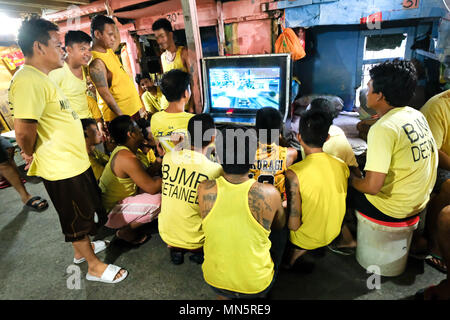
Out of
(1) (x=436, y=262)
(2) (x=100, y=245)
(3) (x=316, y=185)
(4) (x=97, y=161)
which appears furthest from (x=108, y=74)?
(1) (x=436, y=262)

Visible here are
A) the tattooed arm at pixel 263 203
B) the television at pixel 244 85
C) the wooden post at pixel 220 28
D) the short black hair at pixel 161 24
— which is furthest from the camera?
the wooden post at pixel 220 28

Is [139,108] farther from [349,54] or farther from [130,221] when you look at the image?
[349,54]

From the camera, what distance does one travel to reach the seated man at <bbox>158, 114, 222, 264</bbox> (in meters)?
1.93

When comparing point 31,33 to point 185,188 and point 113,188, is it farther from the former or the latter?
point 185,188

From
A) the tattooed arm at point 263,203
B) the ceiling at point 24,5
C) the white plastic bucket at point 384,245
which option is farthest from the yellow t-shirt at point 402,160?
the ceiling at point 24,5

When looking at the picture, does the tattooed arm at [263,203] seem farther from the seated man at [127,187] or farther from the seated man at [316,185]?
the seated man at [127,187]

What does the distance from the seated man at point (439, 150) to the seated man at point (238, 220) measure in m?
1.62

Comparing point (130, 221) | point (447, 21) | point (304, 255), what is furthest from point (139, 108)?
point (447, 21)

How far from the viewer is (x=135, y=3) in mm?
5398

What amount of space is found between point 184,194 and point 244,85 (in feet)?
7.89

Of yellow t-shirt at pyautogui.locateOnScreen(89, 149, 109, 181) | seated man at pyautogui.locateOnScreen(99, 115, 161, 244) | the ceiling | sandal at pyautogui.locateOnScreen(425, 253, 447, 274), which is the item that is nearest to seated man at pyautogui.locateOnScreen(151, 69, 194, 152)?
seated man at pyautogui.locateOnScreen(99, 115, 161, 244)

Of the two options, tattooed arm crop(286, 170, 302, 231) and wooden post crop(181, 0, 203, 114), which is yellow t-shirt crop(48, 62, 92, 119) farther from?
tattooed arm crop(286, 170, 302, 231)

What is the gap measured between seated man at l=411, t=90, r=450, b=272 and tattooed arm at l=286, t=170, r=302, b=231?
126cm

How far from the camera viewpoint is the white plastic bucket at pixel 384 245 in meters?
1.94
